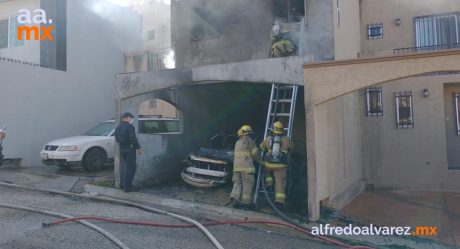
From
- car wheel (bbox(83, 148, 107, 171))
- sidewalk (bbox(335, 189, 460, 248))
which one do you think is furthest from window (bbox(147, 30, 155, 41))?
sidewalk (bbox(335, 189, 460, 248))

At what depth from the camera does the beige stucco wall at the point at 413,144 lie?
8734 mm

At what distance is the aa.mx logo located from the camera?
39.0ft

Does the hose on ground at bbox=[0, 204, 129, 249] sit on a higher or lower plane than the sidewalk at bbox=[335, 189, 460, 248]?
higher

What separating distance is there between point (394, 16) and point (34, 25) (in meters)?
11.2

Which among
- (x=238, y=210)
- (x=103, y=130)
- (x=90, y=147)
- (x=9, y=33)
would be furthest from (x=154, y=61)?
(x=238, y=210)

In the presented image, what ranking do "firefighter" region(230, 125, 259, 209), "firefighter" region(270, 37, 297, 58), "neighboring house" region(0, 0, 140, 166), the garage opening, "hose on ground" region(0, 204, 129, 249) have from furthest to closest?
"neighboring house" region(0, 0, 140, 166) < "firefighter" region(270, 37, 297, 58) < the garage opening < "firefighter" region(230, 125, 259, 209) < "hose on ground" region(0, 204, 129, 249)

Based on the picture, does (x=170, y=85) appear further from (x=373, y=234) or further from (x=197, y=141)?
(x=373, y=234)

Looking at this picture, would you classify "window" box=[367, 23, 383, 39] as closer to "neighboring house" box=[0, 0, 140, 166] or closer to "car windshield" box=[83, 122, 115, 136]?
"car windshield" box=[83, 122, 115, 136]

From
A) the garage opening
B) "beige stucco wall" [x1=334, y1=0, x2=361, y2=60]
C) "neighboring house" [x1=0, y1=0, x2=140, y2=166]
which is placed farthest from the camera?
"neighboring house" [x1=0, y1=0, x2=140, y2=166]

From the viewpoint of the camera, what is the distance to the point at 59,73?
1202cm

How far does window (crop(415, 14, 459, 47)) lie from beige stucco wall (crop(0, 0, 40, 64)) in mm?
11604

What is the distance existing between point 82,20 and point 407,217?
12069mm

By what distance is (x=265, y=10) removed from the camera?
8.99 m

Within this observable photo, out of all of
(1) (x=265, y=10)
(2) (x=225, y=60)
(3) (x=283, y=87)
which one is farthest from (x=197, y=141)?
(1) (x=265, y=10)
